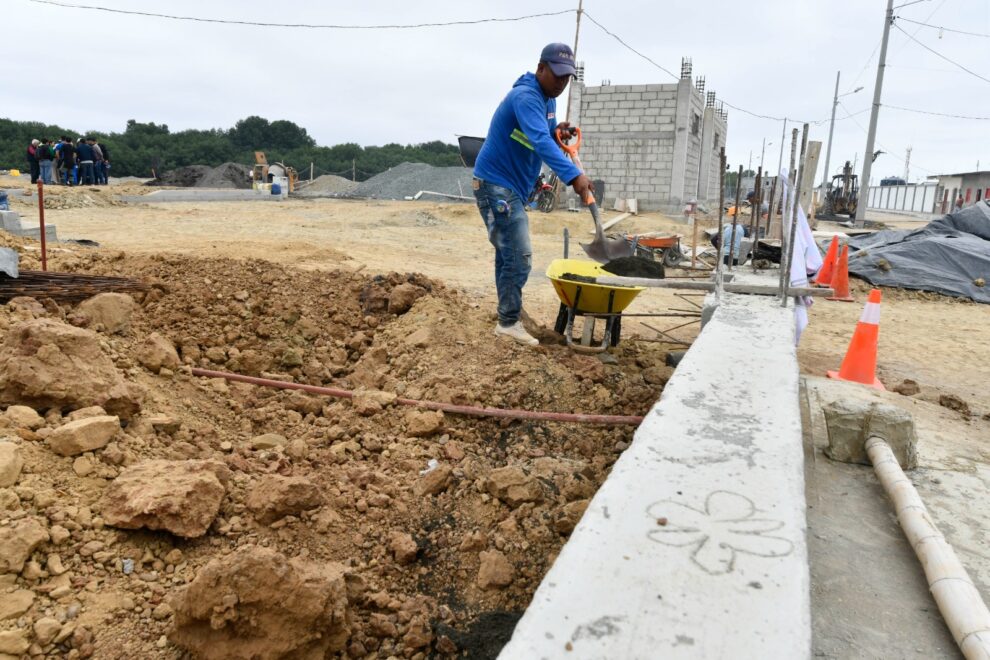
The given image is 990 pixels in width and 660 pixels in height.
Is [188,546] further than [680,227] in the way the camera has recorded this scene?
No

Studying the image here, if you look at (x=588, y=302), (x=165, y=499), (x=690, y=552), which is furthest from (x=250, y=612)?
(x=588, y=302)

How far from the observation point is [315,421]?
3127mm

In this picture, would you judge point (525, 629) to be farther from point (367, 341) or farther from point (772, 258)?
point (772, 258)

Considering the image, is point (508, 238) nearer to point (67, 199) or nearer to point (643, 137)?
point (67, 199)

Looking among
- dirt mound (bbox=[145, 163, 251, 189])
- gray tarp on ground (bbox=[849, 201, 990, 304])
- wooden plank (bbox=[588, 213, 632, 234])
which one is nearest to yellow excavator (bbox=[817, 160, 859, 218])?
wooden plank (bbox=[588, 213, 632, 234])

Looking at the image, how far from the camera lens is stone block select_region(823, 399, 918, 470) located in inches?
101

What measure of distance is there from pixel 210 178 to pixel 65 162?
8.28 m

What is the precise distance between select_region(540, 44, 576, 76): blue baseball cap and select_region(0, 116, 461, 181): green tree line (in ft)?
108

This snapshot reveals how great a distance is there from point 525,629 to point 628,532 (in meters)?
0.41

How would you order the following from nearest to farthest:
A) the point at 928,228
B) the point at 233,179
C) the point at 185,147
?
the point at 928,228, the point at 233,179, the point at 185,147

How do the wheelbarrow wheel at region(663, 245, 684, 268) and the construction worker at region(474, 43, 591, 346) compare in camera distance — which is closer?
the construction worker at region(474, 43, 591, 346)

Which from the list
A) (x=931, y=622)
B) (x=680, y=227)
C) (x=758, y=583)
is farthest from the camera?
(x=680, y=227)

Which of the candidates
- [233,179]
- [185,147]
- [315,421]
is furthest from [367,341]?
[185,147]

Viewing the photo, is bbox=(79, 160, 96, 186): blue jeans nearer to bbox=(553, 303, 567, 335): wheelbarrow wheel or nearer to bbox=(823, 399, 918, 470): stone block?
bbox=(553, 303, 567, 335): wheelbarrow wheel
